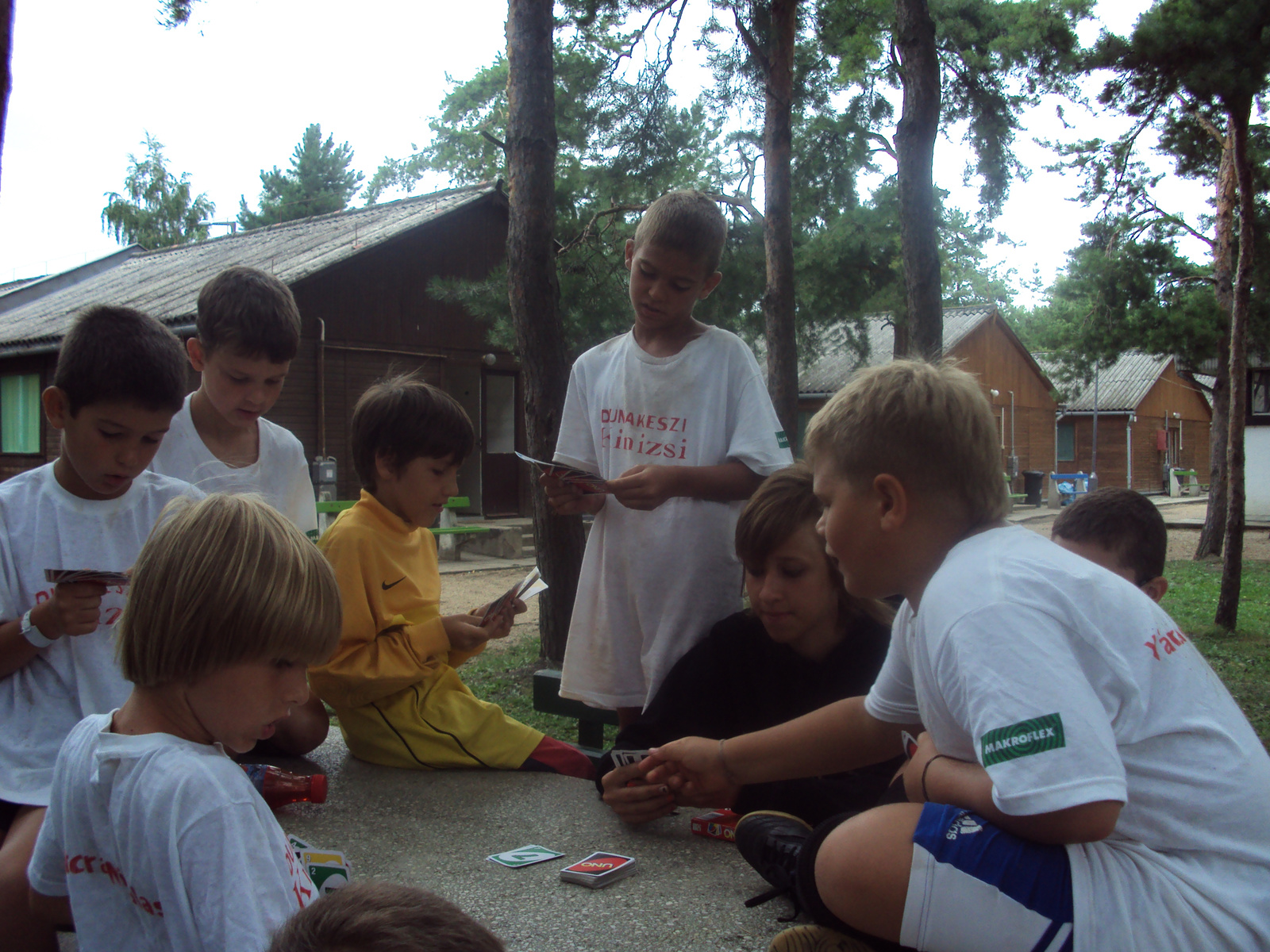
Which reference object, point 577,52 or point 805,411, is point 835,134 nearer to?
point 577,52

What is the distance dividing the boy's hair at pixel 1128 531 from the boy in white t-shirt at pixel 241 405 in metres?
2.53

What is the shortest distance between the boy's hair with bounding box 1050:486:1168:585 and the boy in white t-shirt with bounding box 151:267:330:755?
2531 mm

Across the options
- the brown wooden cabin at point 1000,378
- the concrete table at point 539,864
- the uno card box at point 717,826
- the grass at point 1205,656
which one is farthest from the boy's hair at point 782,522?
the brown wooden cabin at point 1000,378

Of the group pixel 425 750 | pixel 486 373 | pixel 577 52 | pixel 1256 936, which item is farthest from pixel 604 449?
pixel 486 373

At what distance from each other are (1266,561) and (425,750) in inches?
630

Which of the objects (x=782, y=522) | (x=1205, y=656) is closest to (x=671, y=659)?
(x=782, y=522)

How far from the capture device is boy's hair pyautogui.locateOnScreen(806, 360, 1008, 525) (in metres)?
1.58

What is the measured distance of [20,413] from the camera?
16781 mm

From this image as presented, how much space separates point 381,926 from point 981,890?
2.82 feet

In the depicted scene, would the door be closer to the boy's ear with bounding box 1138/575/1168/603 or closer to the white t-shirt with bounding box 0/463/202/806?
the boy's ear with bounding box 1138/575/1168/603

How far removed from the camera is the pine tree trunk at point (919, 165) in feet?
19.3

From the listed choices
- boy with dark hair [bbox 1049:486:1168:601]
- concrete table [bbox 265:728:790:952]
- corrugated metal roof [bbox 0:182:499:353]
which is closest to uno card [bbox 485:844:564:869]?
concrete table [bbox 265:728:790:952]

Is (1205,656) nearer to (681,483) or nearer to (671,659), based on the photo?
(671,659)

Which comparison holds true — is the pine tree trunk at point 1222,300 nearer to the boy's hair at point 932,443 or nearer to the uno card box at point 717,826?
the uno card box at point 717,826
